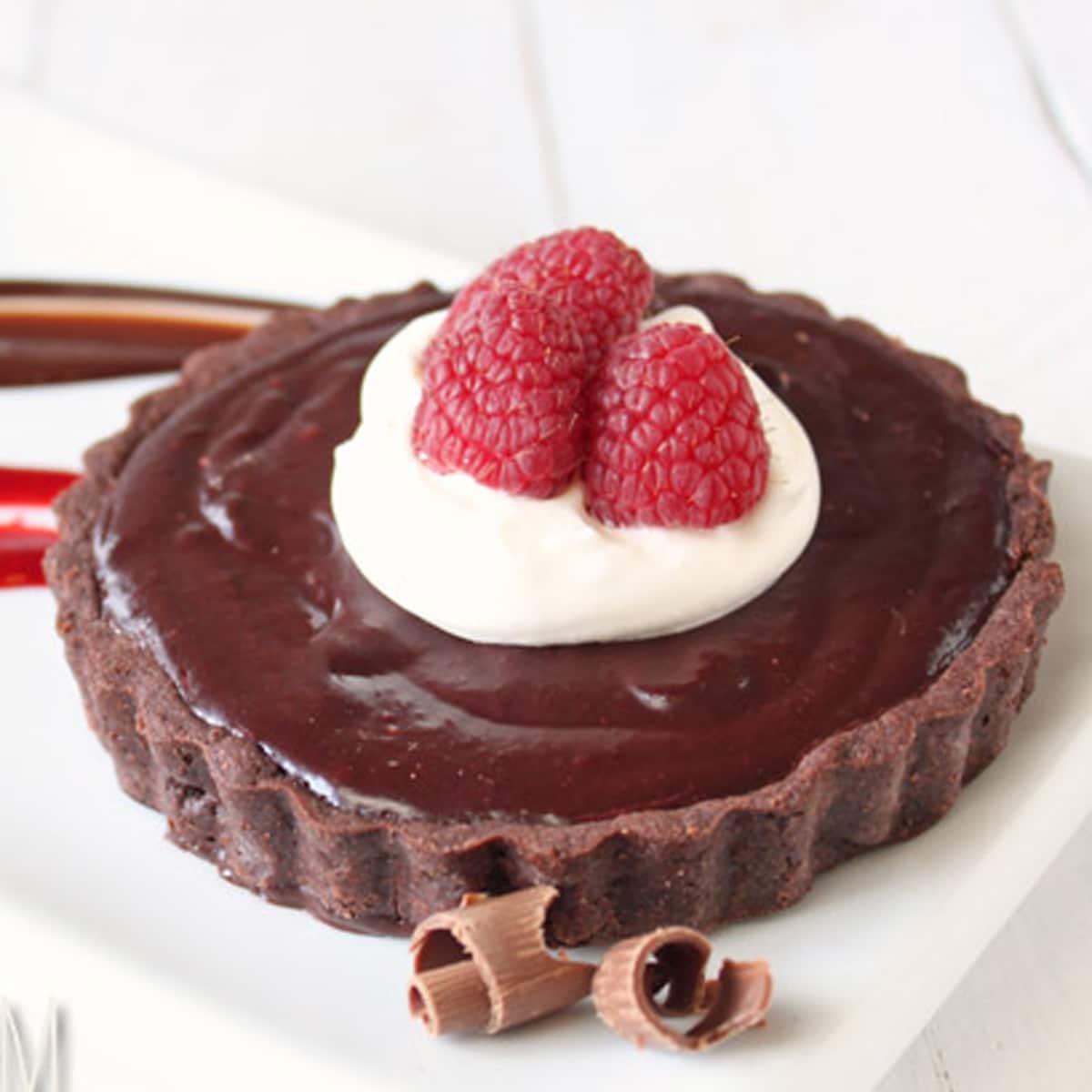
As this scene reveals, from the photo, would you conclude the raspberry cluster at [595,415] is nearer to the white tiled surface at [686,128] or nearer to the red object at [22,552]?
the red object at [22,552]

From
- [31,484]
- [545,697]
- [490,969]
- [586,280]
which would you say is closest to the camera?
[490,969]

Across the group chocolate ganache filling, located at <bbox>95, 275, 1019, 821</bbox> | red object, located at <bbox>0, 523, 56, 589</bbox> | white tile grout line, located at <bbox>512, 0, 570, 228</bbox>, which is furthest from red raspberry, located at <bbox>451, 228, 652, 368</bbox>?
white tile grout line, located at <bbox>512, 0, 570, 228</bbox>

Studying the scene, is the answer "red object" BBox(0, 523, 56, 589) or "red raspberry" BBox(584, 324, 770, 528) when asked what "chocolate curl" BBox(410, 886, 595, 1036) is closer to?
"red raspberry" BBox(584, 324, 770, 528)

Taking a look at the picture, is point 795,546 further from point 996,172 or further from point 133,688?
point 996,172

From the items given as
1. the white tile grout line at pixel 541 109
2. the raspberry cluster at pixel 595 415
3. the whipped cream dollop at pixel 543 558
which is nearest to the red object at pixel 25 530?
the whipped cream dollop at pixel 543 558

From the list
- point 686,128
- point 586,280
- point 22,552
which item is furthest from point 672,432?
point 686,128

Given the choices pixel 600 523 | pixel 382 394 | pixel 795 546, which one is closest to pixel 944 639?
pixel 795 546

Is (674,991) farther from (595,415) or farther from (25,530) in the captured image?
(25,530)
